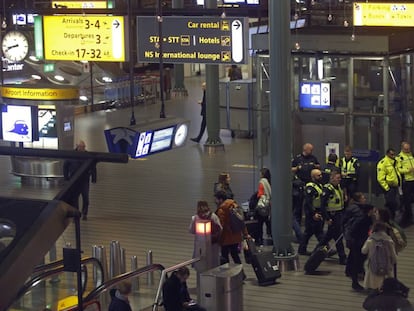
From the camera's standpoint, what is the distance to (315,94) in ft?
52.4

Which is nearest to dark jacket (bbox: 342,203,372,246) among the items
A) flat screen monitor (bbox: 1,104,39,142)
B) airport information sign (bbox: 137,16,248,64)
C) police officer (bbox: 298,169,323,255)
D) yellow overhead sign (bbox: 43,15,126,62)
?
police officer (bbox: 298,169,323,255)

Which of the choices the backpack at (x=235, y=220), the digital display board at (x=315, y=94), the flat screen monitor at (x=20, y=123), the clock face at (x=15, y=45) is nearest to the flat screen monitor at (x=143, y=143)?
the backpack at (x=235, y=220)

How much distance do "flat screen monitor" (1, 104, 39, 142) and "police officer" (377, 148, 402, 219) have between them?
7.47m

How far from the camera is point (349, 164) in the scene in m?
14.9

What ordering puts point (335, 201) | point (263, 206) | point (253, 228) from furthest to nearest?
point (253, 228), point (263, 206), point (335, 201)

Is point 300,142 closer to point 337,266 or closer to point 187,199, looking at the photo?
point 187,199

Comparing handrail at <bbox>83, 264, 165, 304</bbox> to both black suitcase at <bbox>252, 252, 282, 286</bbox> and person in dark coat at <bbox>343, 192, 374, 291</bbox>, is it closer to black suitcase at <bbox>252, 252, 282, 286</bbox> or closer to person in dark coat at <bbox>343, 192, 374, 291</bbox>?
black suitcase at <bbox>252, 252, 282, 286</bbox>

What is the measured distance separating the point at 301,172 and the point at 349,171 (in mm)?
842

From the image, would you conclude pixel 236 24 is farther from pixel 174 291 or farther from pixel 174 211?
pixel 174 291

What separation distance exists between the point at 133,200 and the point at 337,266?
5.97 m

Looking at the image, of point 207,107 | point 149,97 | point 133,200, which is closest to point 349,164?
point 133,200

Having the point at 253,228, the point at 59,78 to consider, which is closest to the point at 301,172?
the point at 253,228

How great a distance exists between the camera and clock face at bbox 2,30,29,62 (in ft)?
69.4

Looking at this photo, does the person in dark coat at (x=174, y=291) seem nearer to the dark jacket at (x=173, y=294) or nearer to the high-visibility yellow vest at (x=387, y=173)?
the dark jacket at (x=173, y=294)
